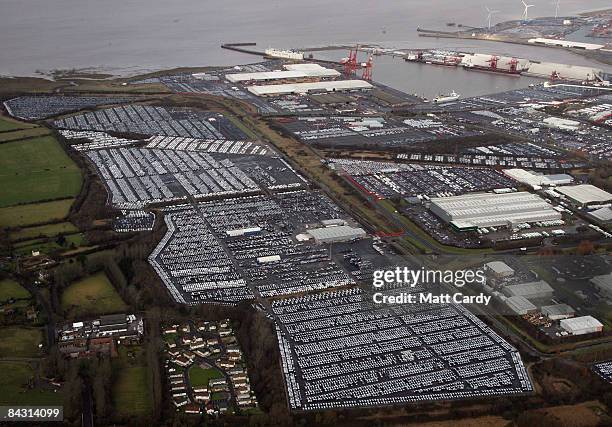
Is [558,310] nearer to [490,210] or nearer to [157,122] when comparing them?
[490,210]

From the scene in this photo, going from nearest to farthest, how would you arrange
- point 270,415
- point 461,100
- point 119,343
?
point 270,415 → point 119,343 → point 461,100

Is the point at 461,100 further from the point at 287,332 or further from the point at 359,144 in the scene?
the point at 287,332

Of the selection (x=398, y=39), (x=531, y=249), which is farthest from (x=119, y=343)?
(x=398, y=39)

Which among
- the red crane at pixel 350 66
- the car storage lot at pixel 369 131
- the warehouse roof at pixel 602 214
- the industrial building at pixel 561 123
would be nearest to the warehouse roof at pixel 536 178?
the warehouse roof at pixel 602 214

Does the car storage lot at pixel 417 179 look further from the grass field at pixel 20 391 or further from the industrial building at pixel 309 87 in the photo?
the grass field at pixel 20 391

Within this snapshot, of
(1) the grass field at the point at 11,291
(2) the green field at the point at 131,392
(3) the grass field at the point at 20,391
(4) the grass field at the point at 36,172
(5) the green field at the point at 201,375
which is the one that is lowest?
(5) the green field at the point at 201,375

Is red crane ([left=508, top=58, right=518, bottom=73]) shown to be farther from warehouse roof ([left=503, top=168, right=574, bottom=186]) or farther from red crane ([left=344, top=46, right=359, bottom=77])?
warehouse roof ([left=503, top=168, right=574, bottom=186])

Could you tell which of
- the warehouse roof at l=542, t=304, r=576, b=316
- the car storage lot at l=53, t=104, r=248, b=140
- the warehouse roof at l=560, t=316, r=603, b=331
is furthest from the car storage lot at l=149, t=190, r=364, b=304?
the car storage lot at l=53, t=104, r=248, b=140
